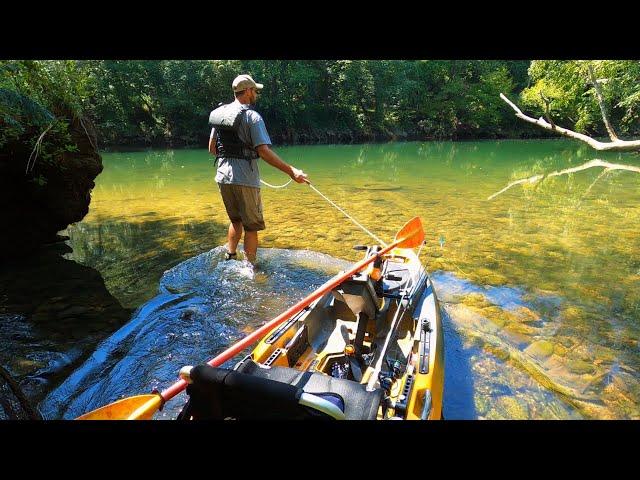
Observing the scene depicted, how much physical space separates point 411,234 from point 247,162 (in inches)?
102

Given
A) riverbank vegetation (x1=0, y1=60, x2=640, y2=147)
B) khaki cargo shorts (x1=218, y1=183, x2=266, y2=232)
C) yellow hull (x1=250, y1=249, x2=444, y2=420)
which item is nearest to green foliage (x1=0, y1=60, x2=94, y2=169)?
khaki cargo shorts (x1=218, y1=183, x2=266, y2=232)

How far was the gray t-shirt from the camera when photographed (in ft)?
17.0

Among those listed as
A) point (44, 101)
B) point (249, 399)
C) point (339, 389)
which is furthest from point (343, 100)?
point (249, 399)

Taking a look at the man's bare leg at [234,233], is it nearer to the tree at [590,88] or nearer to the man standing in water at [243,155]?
the man standing in water at [243,155]

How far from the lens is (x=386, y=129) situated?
133ft

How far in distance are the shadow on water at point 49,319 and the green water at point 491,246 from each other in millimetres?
356

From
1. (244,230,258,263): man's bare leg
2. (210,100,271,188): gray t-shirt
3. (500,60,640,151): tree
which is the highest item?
(500,60,640,151): tree

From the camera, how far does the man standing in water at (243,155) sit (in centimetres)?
517

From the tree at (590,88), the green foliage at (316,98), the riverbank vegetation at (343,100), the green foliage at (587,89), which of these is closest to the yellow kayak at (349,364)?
the tree at (590,88)

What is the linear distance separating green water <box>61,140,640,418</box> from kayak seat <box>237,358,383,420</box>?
185 cm

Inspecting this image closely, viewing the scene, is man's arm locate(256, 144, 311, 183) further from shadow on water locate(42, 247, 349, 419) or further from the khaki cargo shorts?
shadow on water locate(42, 247, 349, 419)

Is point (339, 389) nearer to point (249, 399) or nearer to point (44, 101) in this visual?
point (249, 399)

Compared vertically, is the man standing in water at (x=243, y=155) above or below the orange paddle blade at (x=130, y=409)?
above

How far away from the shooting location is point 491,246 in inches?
299
